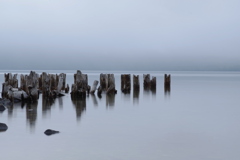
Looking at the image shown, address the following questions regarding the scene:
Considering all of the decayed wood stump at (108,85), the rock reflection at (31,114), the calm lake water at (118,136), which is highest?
the decayed wood stump at (108,85)

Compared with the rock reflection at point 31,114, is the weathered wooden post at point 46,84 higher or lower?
higher

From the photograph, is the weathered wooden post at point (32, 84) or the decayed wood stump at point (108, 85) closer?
the weathered wooden post at point (32, 84)

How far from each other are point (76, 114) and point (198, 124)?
4485mm

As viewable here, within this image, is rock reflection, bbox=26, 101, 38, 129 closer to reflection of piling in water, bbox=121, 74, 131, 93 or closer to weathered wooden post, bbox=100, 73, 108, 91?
weathered wooden post, bbox=100, 73, 108, 91

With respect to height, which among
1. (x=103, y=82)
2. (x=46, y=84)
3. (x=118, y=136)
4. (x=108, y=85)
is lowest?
(x=118, y=136)

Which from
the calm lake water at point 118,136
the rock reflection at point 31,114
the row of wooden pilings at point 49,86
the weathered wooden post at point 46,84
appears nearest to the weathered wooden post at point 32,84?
the row of wooden pilings at point 49,86

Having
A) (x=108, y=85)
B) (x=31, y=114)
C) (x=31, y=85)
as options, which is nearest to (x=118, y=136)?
(x=31, y=114)

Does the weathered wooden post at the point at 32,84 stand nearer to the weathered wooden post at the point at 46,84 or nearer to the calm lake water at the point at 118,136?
the weathered wooden post at the point at 46,84

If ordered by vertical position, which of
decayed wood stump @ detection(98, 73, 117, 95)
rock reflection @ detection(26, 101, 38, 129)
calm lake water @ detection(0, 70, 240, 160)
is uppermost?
decayed wood stump @ detection(98, 73, 117, 95)

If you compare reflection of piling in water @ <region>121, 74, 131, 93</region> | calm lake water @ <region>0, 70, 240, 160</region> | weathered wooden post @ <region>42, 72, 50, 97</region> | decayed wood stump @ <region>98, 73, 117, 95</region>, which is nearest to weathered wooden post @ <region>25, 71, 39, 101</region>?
weathered wooden post @ <region>42, 72, 50, 97</region>

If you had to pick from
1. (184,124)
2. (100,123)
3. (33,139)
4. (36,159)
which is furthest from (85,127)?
(36,159)

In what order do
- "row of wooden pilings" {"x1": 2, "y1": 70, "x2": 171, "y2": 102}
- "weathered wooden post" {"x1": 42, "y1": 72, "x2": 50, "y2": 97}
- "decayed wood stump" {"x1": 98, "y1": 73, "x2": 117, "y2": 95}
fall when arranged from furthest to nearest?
"decayed wood stump" {"x1": 98, "y1": 73, "x2": 117, "y2": 95}
"weathered wooden post" {"x1": 42, "y1": 72, "x2": 50, "y2": 97}
"row of wooden pilings" {"x1": 2, "y1": 70, "x2": 171, "y2": 102}

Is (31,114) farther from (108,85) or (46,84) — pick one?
(108,85)

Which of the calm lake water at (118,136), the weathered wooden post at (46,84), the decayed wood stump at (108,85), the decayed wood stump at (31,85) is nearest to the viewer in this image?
Result: the calm lake water at (118,136)
